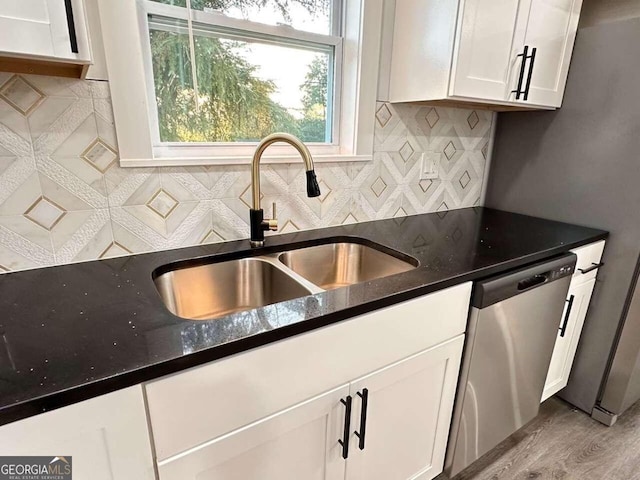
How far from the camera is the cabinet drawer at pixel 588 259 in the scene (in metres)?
1.40

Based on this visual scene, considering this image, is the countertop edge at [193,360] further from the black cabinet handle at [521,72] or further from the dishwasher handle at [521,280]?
the black cabinet handle at [521,72]

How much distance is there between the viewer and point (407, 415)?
1.07m

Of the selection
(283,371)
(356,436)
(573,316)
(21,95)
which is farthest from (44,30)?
(573,316)

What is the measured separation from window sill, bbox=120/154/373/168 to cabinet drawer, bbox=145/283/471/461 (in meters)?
0.67

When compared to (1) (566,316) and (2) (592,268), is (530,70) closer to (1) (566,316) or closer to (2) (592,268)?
(2) (592,268)

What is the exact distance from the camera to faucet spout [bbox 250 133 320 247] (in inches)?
42.2

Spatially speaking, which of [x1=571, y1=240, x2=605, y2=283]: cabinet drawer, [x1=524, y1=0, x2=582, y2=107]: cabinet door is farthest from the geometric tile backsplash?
[x1=571, y1=240, x2=605, y2=283]: cabinet drawer

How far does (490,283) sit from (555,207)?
89 cm

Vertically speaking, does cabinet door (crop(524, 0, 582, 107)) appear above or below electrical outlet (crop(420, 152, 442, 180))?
above

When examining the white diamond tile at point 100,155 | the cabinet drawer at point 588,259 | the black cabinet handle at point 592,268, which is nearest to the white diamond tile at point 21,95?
the white diamond tile at point 100,155

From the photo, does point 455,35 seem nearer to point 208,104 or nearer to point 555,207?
point 208,104

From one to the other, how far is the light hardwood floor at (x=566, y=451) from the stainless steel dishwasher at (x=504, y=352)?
16cm

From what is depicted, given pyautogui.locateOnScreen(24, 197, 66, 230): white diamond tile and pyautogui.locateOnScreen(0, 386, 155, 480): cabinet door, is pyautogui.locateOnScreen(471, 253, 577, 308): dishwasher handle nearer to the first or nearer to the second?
pyautogui.locateOnScreen(0, 386, 155, 480): cabinet door

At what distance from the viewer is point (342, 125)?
4.77 ft
